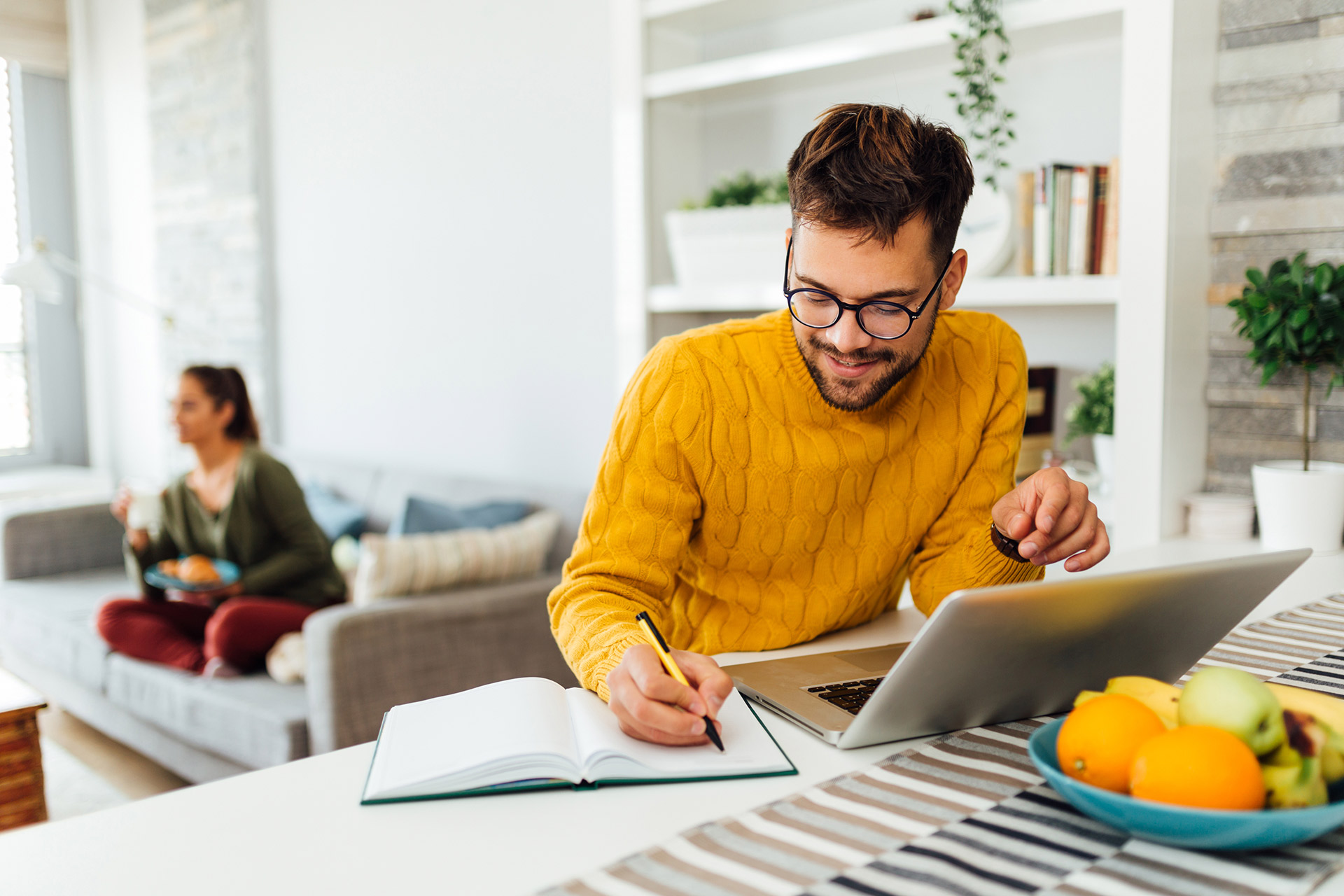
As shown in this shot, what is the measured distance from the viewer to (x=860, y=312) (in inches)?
45.4

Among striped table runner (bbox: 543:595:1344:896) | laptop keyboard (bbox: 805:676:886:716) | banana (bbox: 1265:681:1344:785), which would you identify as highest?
banana (bbox: 1265:681:1344:785)

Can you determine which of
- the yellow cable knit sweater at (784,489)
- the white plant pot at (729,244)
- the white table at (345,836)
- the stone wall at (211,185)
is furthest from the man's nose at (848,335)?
the stone wall at (211,185)

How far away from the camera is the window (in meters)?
5.20

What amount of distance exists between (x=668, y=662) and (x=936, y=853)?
11.0 inches

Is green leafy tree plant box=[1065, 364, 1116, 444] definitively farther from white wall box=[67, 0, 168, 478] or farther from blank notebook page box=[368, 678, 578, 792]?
white wall box=[67, 0, 168, 478]

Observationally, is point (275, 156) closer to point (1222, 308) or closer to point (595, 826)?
point (1222, 308)

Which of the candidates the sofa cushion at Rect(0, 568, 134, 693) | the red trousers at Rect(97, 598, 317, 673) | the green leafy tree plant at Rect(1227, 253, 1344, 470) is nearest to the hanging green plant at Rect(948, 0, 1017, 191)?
the green leafy tree plant at Rect(1227, 253, 1344, 470)

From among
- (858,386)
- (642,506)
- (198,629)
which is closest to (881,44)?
(858,386)

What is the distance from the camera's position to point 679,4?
7.72ft

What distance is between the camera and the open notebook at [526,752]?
801mm

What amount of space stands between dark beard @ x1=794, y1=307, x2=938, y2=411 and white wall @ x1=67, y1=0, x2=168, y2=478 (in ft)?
14.3

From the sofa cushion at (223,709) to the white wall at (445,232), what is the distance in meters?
1.11

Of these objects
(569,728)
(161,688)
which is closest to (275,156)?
(161,688)

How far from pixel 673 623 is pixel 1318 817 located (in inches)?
33.2
